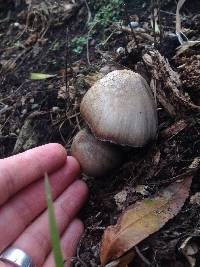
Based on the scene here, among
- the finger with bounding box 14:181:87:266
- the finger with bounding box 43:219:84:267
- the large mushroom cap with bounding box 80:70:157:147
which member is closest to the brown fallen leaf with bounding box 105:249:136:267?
the finger with bounding box 43:219:84:267

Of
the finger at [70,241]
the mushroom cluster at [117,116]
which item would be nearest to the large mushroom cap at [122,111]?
the mushroom cluster at [117,116]

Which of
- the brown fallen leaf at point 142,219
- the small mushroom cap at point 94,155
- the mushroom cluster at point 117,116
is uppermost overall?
the mushroom cluster at point 117,116

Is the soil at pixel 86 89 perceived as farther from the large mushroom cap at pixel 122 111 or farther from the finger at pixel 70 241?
the large mushroom cap at pixel 122 111

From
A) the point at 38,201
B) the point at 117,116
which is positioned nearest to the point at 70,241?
the point at 38,201

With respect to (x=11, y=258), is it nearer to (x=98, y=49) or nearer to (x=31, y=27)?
(x=98, y=49)

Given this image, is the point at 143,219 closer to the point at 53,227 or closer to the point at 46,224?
the point at 46,224

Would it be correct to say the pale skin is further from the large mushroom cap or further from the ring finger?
the large mushroom cap
